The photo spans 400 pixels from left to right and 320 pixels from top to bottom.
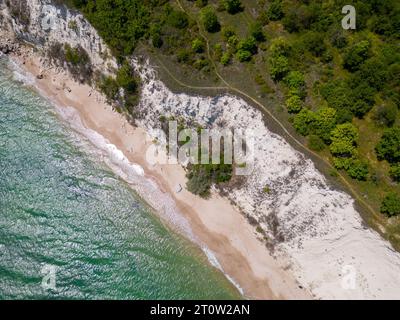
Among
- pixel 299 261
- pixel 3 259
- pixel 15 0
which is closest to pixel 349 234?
pixel 299 261

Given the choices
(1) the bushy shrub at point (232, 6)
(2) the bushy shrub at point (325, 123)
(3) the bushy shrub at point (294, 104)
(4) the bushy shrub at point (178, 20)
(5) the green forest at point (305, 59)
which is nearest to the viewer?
(5) the green forest at point (305, 59)

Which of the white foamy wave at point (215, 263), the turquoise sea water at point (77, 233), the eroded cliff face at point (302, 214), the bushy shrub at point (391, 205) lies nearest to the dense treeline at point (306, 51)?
the bushy shrub at point (391, 205)

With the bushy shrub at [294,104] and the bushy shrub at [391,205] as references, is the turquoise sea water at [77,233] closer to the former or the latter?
the bushy shrub at [391,205]

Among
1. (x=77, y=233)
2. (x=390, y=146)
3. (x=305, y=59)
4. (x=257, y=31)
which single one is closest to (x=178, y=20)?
(x=257, y=31)

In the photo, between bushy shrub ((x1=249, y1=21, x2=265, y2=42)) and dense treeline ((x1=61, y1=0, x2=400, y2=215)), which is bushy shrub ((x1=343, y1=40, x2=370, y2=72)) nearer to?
dense treeline ((x1=61, y1=0, x2=400, y2=215))

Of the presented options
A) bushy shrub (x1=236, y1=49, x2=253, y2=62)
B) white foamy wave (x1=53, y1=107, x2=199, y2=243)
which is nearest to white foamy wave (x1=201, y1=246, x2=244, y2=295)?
white foamy wave (x1=53, y1=107, x2=199, y2=243)

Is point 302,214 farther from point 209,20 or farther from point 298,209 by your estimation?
point 209,20
